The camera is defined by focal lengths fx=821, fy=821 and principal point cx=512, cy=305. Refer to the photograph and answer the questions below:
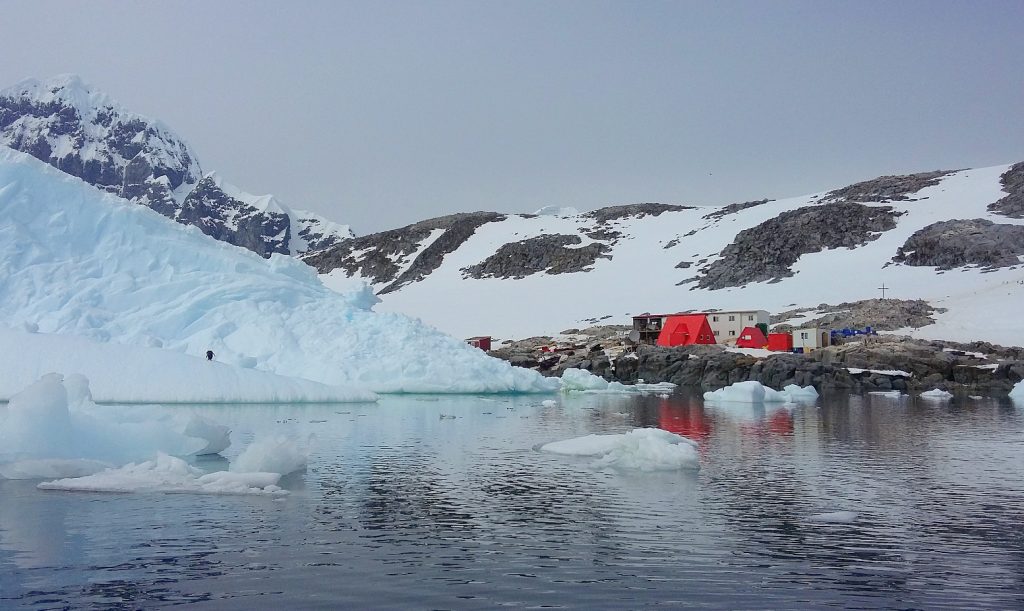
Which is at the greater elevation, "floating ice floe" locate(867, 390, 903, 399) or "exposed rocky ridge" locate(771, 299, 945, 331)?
"exposed rocky ridge" locate(771, 299, 945, 331)

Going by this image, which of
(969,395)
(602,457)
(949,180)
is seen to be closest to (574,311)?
(969,395)

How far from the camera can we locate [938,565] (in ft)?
35.9

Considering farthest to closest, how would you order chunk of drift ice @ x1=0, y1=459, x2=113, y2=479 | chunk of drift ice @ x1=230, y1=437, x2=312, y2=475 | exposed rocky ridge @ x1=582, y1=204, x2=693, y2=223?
exposed rocky ridge @ x1=582, y1=204, x2=693, y2=223 < chunk of drift ice @ x1=230, y1=437, x2=312, y2=475 < chunk of drift ice @ x1=0, y1=459, x2=113, y2=479

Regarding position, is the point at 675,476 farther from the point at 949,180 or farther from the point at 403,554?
the point at 949,180

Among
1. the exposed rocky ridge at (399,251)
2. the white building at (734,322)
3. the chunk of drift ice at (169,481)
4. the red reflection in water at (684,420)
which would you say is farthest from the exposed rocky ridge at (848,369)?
the exposed rocky ridge at (399,251)

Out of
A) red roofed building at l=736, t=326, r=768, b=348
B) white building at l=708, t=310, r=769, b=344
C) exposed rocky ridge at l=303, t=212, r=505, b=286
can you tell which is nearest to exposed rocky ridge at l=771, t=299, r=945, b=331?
white building at l=708, t=310, r=769, b=344

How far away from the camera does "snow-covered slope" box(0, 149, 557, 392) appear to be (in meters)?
35.6

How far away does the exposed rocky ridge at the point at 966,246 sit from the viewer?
83.2 m

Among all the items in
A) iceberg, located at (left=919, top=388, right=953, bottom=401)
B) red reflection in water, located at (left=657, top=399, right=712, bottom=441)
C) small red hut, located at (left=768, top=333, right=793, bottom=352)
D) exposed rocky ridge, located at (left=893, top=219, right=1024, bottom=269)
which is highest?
exposed rocky ridge, located at (left=893, top=219, right=1024, bottom=269)

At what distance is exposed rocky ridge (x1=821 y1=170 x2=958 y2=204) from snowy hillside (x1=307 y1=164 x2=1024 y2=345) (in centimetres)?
35

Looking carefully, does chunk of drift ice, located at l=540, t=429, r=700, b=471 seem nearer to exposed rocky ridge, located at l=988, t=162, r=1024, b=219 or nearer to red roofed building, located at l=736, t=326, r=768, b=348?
red roofed building, located at l=736, t=326, r=768, b=348

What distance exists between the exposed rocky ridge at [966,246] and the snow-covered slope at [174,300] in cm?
6293

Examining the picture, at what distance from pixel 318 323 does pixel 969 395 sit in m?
35.8

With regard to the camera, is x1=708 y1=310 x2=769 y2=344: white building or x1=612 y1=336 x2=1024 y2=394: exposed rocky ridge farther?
x1=708 y1=310 x2=769 y2=344: white building
